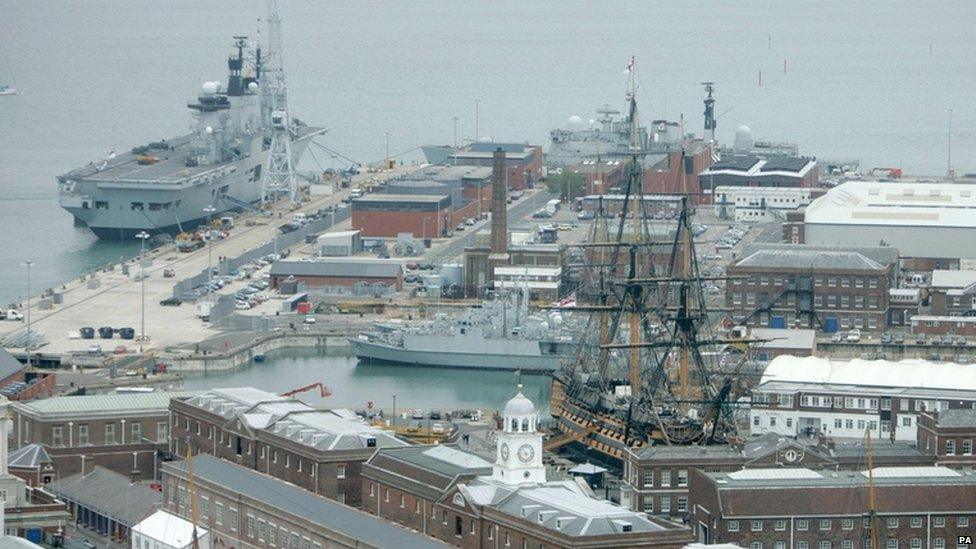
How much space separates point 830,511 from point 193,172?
4226cm

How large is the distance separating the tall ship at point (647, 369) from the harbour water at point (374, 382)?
306 cm

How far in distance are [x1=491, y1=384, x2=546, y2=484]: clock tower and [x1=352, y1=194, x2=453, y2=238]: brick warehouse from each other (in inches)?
1377

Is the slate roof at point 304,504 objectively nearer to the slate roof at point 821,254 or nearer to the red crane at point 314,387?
the red crane at point 314,387

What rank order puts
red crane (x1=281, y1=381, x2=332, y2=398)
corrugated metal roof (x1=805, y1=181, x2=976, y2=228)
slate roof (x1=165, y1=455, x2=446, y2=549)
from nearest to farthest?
1. slate roof (x1=165, y1=455, x2=446, y2=549)
2. red crane (x1=281, y1=381, x2=332, y2=398)
3. corrugated metal roof (x1=805, y1=181, x2=976, y2=228)

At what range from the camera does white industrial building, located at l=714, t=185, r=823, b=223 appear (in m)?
73.5

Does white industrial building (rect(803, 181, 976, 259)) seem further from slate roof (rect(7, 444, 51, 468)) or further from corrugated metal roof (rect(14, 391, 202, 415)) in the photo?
slate roof (rect(7, 444, 51, 468))

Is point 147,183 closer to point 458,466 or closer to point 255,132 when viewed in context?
point 255,132

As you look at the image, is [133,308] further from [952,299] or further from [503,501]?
[503,501]

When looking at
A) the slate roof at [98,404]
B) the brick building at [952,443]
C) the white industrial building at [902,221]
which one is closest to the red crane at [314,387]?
the slate roof at [98,404]

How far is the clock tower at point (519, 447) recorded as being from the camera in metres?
34.2

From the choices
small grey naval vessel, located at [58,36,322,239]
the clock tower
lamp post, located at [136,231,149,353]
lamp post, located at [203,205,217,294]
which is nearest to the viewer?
the clock tower

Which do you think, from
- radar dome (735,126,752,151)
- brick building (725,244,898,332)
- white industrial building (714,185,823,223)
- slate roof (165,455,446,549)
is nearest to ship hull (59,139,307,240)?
white industrial building (714,185,823,223)

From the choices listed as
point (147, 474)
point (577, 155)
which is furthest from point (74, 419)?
point (577, 155)

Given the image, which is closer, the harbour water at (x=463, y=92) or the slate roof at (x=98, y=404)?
the slate roof at (x=98, y=404)
